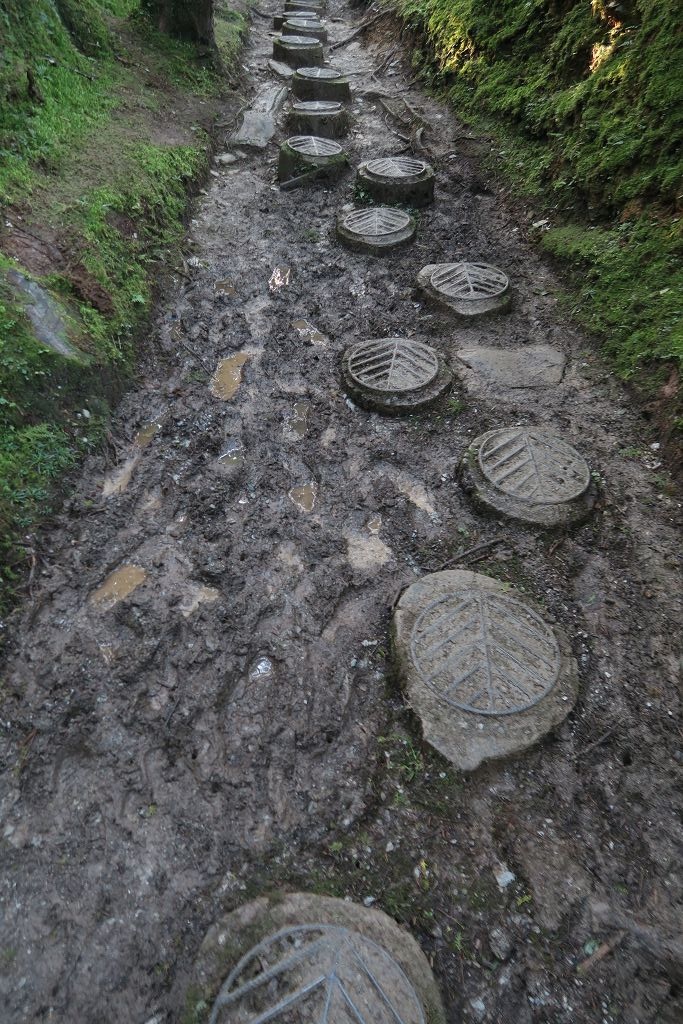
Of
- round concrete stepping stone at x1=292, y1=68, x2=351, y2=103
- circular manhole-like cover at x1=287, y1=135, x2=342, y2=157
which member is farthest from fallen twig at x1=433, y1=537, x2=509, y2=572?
round concrete stepping stone at x1=292, y1=68, x2=351, y2=103

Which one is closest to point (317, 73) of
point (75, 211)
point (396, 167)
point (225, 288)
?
point (396, 167)

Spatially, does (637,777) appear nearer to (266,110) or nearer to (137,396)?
(137,396)

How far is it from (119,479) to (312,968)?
9.21 feet

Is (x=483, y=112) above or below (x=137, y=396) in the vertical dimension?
below

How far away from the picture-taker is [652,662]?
2.88m

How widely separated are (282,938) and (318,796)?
1.72 ft

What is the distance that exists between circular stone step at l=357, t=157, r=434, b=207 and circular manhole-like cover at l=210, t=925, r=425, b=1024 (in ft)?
22.1

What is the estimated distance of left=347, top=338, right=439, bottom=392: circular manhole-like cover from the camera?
4.40 meters

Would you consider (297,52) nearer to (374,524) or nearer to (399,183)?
(399,183)

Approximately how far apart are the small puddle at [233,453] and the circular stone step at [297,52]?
9726 mm

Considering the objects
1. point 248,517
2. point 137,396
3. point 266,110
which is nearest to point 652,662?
point 248,517

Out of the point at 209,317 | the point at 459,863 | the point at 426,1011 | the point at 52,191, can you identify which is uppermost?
the point at 52,191

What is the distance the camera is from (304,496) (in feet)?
12.4

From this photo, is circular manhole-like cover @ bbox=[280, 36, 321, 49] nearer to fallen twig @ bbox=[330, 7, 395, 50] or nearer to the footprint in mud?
fallen twig @ bbox=[330, 7, 395, 50]
